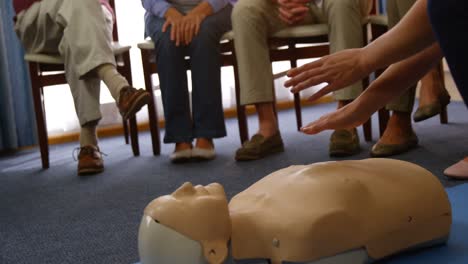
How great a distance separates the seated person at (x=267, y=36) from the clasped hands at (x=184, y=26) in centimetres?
14

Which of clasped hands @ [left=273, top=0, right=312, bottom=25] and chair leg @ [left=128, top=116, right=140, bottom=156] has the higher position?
clasped hands @ [left=273, top=0, right=312, bottom=25]

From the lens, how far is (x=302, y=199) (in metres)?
0.96

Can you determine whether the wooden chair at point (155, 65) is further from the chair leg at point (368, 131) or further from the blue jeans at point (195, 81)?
the chair leg at point (368, 131)

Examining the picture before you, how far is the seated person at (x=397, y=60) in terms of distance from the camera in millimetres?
789

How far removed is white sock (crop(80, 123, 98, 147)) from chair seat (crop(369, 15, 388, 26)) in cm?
111

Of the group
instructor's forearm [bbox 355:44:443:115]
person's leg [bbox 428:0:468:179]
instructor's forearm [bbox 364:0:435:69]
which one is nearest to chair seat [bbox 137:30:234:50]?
instructor's forearm [bbox 355:44:443:115]

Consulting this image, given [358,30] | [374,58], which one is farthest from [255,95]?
[374,58]

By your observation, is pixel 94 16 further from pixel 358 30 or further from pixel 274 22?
pixel 358 30

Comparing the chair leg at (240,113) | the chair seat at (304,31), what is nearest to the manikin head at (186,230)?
the chair seat at (304,31)

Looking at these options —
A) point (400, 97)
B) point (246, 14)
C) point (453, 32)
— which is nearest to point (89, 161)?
point (246, 14)

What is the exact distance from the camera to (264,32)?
2.21 metres

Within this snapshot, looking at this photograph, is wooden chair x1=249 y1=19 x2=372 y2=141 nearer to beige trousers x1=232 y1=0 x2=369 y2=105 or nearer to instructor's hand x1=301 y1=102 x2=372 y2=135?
beige trousers x1=232 y1=0 x2=369 y2=105

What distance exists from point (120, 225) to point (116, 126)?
2.07 metres

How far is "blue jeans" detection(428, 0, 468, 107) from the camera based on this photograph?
0.77 m
